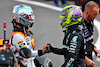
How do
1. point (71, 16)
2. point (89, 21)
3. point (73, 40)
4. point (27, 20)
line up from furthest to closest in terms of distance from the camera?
point (89, 21)
point (27, 20)
point (71, 16)
point (73, 40)

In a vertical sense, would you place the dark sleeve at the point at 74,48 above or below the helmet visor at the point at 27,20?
below

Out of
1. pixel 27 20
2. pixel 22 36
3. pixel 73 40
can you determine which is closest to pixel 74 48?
pixel 73 40

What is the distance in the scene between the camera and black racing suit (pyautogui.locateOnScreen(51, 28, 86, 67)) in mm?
5094

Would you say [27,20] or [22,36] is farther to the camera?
[27,20]

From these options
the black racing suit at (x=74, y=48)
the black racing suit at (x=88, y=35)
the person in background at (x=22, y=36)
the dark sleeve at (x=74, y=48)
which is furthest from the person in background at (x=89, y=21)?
the person in background at (x=22, y=36)

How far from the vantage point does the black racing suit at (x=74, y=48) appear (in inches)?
201

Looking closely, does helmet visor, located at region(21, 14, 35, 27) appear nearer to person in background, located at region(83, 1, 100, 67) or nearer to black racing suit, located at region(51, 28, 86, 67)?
black racing suit, located at region(51, 28, 86, 67)

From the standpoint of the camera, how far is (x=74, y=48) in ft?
16.7

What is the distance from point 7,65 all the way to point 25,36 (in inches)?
41.8

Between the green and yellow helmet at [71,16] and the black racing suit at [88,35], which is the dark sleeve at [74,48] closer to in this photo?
the green and yellow helmet at [71,16]

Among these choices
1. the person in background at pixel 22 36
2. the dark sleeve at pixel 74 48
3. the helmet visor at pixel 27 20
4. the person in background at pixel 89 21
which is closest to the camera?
the dark sleeve at pixel 74 48

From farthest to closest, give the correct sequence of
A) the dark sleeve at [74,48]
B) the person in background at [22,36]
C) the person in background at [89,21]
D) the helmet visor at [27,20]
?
the person in background at [89,21] → the helmet visor at [27,20] → the person in background at [22,36] → the dark sleeve at [74,48]

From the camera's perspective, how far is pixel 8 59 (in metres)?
4.46

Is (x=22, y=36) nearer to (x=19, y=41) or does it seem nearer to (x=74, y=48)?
(x=19, y=41)
